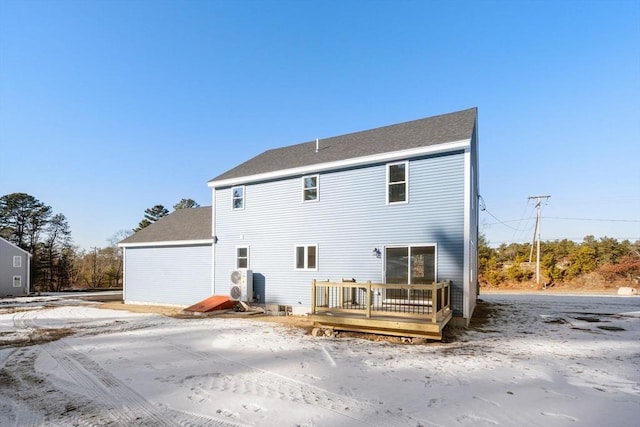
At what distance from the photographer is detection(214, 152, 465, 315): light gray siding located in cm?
961

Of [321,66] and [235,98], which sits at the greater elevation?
[321,66]

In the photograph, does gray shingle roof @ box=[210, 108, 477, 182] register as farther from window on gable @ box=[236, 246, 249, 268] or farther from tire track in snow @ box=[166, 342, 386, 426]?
tire track in snow @ box=[166, 342, 386, 426]

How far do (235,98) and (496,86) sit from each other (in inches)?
506

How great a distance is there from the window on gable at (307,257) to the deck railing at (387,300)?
1135 mm

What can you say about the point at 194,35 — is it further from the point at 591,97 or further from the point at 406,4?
the point at 591,97

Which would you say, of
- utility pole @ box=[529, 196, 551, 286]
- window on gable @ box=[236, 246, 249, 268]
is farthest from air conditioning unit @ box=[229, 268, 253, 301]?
utility pole @ box=[529, 196, 551, 286]

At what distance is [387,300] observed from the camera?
10188mm

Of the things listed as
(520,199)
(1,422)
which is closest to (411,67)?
(1,422)

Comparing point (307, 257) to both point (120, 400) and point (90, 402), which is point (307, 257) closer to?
point (120, 400)

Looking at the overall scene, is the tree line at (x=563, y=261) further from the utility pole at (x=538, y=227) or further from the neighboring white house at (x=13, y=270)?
the neighboring white house at (x=13, y=270)

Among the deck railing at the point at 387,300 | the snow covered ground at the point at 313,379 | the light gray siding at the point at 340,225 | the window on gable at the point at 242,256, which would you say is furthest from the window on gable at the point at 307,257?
the snow covered ground at the point at 313,379

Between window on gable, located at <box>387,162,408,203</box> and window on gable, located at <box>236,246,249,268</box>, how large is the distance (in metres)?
6.48

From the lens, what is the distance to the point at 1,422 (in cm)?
358

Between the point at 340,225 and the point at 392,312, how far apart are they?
3.78 meters
